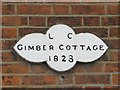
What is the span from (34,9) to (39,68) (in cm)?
46

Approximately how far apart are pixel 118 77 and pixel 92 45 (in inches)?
12.7

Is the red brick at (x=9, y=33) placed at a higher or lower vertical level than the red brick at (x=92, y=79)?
higher

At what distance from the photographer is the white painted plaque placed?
2961 mm

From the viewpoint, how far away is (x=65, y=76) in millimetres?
2979

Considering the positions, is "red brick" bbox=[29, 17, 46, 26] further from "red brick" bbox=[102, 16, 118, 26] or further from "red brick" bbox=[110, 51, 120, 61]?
"red brick" bbox=[110, 51, 120, 61]

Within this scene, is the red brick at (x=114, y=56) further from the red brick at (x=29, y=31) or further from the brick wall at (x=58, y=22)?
the red brick at (x=29, y=31)

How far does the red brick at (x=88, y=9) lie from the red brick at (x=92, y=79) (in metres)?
0.49

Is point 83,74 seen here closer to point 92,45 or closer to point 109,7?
point 92,45

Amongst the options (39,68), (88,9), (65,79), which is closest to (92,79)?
(65,79)

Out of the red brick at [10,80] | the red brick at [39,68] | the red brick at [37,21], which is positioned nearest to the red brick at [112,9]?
the red brick at [37,21]

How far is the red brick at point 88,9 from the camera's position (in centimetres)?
304

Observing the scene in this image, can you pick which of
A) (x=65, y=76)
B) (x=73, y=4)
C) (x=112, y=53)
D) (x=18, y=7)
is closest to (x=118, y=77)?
(x=112, y=53)

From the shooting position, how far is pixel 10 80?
9.75 ft

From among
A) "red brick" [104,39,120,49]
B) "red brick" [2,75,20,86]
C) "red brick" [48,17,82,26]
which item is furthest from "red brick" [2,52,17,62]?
"red brick" [104,39,120,49]
